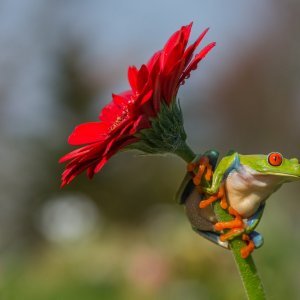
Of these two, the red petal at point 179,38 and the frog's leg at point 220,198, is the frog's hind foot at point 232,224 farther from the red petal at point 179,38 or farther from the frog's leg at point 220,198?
the red petal at point 179,38

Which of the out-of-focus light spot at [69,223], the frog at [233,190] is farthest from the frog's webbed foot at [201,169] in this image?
the out-of-focus light spot at [69,223]

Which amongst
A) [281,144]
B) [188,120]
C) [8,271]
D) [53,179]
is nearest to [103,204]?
[53,179]

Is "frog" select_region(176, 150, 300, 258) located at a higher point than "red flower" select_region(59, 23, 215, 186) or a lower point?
lower

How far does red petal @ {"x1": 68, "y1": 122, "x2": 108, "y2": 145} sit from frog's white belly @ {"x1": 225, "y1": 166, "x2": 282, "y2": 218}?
131mm

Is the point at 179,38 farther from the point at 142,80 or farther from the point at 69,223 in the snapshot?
the point at 69,223

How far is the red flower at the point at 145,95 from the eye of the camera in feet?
1.77

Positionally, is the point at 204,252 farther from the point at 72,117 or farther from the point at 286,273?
the point at 72,117

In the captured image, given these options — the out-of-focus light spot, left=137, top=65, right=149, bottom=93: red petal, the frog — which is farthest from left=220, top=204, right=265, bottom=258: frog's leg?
the out-of-focus light spot

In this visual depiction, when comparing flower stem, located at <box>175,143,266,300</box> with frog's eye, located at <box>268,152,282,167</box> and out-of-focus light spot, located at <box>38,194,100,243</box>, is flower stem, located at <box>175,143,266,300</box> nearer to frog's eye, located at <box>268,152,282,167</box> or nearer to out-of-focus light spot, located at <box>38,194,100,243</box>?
frog's eye, located at <box>268,152,282,167</box>

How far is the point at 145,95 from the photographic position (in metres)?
0.53

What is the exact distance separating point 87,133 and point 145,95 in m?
0.12

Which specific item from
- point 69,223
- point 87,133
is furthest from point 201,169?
point 69,223

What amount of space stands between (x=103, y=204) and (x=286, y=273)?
5.52 metres

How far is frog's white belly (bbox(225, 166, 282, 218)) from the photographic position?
523 millimetres
